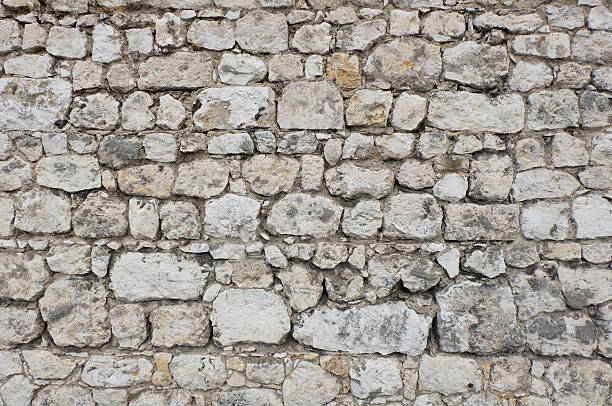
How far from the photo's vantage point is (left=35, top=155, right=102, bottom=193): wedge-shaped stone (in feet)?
6.21

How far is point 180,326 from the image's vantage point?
1.88 metres

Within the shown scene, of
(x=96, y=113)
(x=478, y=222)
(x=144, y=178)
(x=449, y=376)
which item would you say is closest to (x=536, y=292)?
(x=478, y=222)

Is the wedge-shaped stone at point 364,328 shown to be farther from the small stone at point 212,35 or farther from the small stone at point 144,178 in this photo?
the small stone at point 212,35

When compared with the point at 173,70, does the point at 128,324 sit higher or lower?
lower

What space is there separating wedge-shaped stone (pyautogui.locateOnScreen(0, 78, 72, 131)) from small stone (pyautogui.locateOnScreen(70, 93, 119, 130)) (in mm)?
65

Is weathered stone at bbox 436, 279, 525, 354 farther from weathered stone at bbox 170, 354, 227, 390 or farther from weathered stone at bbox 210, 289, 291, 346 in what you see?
weathered stone at bbox 170, 354, 227, 390

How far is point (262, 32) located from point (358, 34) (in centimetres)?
50

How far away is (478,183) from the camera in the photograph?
189cm

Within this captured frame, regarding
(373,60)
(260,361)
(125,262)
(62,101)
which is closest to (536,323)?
(260,361)

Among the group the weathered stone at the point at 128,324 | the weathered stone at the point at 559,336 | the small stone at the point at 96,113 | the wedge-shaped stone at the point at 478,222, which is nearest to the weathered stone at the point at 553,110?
the wedge-shaped stone at the point at 478,222

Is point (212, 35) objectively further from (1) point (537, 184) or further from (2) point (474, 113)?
(1) point (537, 184)

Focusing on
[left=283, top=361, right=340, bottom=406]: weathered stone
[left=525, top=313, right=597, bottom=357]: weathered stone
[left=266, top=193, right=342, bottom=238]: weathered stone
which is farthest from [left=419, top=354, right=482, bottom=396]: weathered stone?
[left=266, top=193, right=342, bottom=238]: weathered stone

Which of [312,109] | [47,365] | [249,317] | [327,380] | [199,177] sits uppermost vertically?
[312,109]

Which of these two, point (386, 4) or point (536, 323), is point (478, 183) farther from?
point (386, 4)
